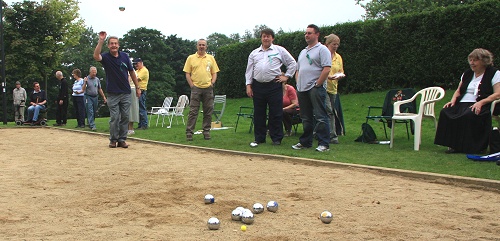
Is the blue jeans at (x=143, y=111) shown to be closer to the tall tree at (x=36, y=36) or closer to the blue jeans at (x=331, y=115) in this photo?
the blue jeans at (x=331, y=115)

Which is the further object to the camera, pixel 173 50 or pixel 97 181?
pixel 173 50

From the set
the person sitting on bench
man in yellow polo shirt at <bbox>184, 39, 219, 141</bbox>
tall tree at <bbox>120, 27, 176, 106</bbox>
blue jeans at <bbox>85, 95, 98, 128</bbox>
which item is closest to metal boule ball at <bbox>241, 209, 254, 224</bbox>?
man in yellow polo shirt at <bbox>184, 39, 219, 141</bbox>

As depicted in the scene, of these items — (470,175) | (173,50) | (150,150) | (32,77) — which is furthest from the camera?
(173,50)

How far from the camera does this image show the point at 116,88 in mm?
8758

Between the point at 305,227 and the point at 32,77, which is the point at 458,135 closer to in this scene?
the point at 305,227

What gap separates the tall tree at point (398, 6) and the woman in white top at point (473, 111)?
22.7m

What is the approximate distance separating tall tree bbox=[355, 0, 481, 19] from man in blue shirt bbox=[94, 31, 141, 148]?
920 inches

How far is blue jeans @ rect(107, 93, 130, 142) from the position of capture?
8742mm

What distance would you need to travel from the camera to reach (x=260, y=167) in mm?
6418

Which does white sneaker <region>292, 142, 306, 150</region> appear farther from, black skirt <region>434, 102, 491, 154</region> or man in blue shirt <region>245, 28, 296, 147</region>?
black skirt <region>434, 102, 491, 154</region>

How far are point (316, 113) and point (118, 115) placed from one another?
3.50 metres

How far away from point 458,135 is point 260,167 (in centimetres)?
289

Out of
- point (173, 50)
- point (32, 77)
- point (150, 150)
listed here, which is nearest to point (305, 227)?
point (150, 150)

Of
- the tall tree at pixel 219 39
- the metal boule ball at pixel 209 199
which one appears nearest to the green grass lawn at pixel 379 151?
the metal boule ball at pixel 209 199
